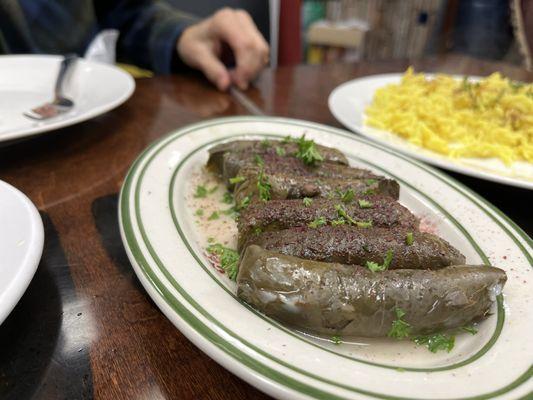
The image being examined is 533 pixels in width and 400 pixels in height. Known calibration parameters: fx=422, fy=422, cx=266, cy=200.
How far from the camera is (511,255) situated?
1.60 m

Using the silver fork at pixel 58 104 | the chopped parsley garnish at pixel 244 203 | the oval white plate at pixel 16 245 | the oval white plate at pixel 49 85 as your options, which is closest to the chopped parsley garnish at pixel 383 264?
the chopped parsley garnish at pixel 244 203

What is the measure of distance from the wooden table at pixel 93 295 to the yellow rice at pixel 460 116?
1.04ft

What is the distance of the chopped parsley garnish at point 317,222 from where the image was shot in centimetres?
168

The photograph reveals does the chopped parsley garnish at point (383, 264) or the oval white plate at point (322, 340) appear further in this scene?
the chopped parsley garnish at point (383, 264)

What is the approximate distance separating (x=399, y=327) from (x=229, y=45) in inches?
122

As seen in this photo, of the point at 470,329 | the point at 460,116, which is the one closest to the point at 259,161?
the point at 470,329

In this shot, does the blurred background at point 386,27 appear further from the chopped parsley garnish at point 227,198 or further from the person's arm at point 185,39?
the chopped parsley garnish at point 227,198

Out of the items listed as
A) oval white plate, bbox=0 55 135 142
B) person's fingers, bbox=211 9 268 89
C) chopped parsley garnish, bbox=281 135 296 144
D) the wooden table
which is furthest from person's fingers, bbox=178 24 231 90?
chopped parsley garnish, bbox=281 135 296 144

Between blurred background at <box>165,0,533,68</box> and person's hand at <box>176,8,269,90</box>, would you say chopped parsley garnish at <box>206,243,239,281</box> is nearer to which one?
person's hand at <box>176,8,269,90</box>

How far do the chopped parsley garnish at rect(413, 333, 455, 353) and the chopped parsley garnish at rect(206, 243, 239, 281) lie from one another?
0.66m

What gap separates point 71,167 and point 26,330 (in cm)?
115

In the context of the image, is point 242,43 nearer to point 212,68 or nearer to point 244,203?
point 212,68

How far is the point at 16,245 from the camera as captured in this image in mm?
1295

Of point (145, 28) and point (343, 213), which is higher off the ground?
point (145, 28)
